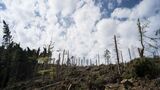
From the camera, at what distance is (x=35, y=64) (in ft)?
262

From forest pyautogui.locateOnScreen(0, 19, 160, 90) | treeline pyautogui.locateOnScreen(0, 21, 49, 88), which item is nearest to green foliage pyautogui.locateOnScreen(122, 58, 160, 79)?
forest pyautogui.locateOnScreen(0, 19, 160, 90)

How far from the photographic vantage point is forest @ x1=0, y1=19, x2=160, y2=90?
118ft

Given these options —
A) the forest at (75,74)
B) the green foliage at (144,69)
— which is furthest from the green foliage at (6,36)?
the green foliage at (144,69)

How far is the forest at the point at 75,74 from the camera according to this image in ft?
118

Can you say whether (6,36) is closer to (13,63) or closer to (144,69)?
(13,63)

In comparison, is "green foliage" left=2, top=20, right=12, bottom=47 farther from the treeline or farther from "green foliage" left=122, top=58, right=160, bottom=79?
"green foliage" left=122, top=58, right=160, bottom=79

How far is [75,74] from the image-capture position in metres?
64.5

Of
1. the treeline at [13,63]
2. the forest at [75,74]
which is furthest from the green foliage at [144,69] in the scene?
the treeline at [13,63]

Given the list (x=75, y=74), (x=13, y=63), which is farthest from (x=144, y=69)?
(x=13, y=63)

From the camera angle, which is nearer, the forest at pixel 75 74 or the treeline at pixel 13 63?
the forest at pixel 75 74

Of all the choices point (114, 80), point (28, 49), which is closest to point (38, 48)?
point (28, 49)

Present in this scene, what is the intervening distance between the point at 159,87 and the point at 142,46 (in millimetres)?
15379

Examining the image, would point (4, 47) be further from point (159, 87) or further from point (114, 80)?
point (159, 87)

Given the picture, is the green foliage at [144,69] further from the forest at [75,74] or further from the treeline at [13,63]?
the treeline at [13,63]
